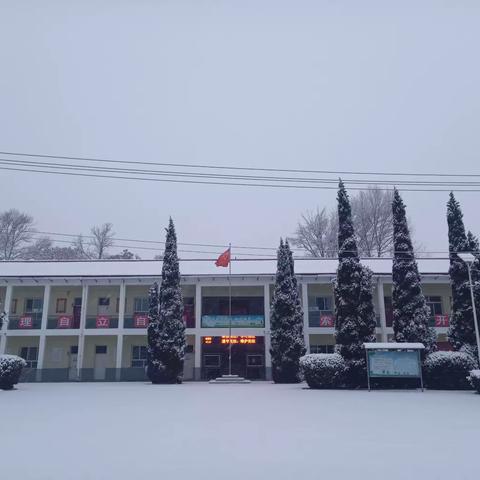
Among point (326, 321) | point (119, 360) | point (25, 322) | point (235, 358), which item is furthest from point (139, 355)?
point (326, 321)

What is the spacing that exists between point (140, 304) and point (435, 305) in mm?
22349

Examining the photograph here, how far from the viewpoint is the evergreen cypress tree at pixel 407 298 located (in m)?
22.3

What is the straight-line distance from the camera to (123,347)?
33312mm

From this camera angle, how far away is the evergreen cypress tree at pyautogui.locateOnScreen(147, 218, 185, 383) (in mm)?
27141

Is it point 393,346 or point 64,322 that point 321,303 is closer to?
point 393,346

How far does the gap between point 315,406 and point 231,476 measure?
863 centimetres

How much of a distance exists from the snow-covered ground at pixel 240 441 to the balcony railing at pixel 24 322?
18884mm

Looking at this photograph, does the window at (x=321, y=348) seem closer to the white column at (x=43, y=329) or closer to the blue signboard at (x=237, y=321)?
the blue signboard at (x=237, y=321)

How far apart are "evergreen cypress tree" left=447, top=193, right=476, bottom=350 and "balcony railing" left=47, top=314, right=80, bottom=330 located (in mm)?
24811

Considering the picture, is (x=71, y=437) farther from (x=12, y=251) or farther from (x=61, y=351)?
(x=12, y=251)

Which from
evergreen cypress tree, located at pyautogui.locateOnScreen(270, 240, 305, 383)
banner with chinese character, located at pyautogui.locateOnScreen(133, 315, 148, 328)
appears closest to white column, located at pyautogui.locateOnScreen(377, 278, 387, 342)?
evergreen cypress tree, located at pyautogui.locateOnScreen(270, 240, 305, 383)

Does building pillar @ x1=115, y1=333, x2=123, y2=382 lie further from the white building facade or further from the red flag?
the red flag

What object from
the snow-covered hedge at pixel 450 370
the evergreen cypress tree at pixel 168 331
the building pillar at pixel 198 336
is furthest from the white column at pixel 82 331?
the snow-covered hedge at pixel 450 370

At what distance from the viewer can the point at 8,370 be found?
69.0 ft
